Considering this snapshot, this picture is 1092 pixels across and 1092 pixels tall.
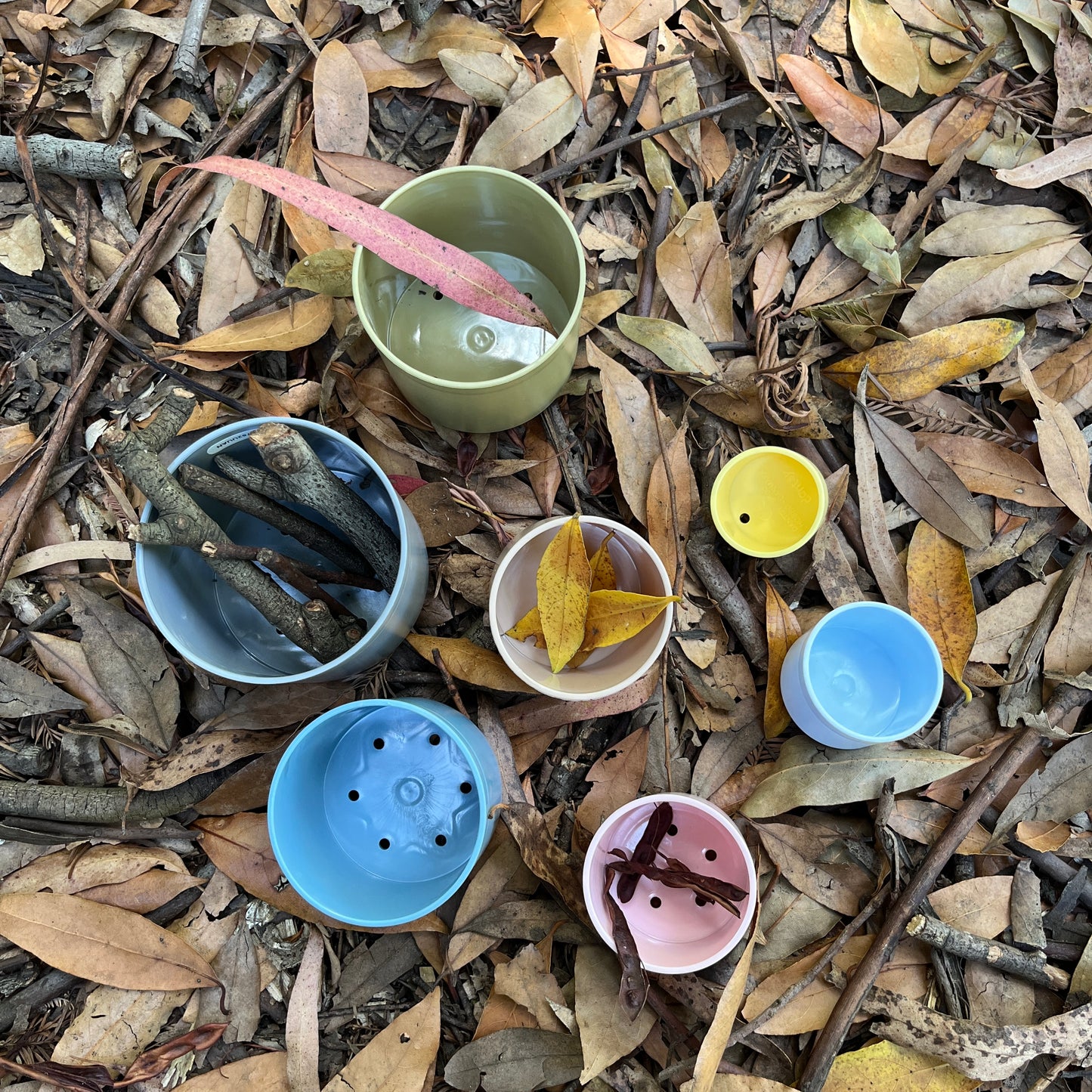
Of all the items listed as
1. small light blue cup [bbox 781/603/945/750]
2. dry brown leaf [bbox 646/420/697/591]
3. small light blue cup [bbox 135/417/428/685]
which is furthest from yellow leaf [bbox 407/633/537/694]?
small light blue cup [bbox 781/603/945/750]

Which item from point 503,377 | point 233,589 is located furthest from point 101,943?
point 503,377

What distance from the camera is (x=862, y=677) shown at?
1292mm

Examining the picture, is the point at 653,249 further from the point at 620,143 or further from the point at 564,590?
the point at 564,590

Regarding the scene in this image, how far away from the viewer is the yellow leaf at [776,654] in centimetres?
126

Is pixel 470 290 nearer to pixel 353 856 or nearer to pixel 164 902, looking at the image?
pixel 353 856

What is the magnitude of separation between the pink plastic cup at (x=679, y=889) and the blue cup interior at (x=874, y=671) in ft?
0.81

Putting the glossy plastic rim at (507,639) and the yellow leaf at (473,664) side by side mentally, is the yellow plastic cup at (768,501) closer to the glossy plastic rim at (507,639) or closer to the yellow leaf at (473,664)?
the glossy plastic rim at (507,639)

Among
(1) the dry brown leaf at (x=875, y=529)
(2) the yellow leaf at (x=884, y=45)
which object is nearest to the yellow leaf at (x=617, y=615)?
(1) the dry brown leaf at (x=875, y=529)

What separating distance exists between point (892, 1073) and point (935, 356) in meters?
1.06

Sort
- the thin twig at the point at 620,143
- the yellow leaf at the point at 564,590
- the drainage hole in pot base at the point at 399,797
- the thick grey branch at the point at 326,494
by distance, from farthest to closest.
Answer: the thin twig at the point at 620,143
the drainage hole in pot base at the point at 399,797
the yellow leaf at the point at 564,590
the thick grey branch at the point at 326,494

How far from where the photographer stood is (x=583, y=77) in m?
1.29

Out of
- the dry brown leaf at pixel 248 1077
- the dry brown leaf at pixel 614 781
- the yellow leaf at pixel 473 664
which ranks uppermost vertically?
the yellow leaf at pixel 473 664

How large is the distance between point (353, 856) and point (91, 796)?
0.40 m

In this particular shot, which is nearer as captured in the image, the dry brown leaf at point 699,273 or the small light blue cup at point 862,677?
the small light blue cup at point 862,677
